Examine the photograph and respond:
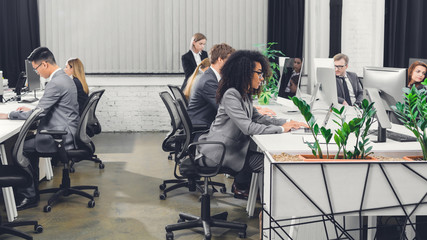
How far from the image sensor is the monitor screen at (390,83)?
119 inches

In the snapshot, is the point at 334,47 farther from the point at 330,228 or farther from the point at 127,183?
the point at 330,228

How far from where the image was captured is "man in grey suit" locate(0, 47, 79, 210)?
4199 mm

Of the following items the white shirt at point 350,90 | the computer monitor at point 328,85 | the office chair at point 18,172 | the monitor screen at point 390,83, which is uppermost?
the monitor screen at point 390,83

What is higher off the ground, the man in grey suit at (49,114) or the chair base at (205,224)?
the man in grey suit at (49,114)

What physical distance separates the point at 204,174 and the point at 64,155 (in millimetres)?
1331

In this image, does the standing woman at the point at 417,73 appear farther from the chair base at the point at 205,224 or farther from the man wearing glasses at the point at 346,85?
the chair base at the point at 205,224

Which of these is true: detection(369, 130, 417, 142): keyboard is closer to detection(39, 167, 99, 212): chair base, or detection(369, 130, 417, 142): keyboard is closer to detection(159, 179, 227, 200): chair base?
detection(159, 179, 227, 200): chair base

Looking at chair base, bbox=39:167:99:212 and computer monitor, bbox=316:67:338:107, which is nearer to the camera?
computer monitor, bbox=316:67:338:107

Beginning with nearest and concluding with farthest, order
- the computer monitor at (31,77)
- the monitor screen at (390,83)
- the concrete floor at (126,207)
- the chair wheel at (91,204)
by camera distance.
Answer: the monitor screen at (390,83), the concrete floor at (126,207), the chair wheel at (91,204), the computer monitor at (31,77)

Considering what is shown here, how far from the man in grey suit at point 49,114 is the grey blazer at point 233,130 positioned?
52.8 inches

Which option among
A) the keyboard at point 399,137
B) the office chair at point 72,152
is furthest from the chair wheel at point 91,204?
the keyboard at point 399,137

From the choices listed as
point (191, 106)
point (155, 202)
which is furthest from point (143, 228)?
point (191, 106)

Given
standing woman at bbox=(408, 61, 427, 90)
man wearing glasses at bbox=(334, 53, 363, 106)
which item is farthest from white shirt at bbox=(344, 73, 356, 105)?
standing woman at bbox=(408, 61, 427, 90)

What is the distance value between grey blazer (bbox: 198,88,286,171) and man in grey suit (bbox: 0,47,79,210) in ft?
4.40
